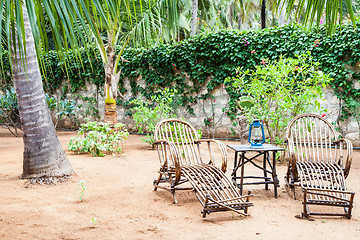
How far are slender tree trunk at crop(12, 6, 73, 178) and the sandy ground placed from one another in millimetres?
252

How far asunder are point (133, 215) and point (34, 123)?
76.7 inches

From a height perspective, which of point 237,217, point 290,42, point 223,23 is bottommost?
point 237,217

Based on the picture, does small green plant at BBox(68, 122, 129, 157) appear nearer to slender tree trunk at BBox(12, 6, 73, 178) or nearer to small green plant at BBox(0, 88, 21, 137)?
slender tree trunk at BBox(12, 6, 73, 178)

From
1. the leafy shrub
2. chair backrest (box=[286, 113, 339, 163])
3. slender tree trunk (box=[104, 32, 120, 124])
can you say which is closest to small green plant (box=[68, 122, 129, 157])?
slender tree trunk (box=[104, 32, 120, 124])

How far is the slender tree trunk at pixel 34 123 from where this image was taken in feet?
13.1

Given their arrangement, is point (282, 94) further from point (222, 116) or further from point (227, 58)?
point (222, 116)

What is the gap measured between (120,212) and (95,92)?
7593 mm

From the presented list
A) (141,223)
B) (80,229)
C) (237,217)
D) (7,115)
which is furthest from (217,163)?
(7,115)

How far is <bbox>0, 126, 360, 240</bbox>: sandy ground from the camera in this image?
252 cm

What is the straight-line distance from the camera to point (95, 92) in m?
10.1

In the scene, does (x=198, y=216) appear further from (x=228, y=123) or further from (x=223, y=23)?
(x=223, y=23)

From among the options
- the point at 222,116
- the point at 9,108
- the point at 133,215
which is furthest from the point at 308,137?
the point at 9,108

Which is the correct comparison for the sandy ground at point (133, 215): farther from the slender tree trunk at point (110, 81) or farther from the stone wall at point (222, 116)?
the slender tree trunk at point (110, 81)

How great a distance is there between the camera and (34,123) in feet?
13.1
